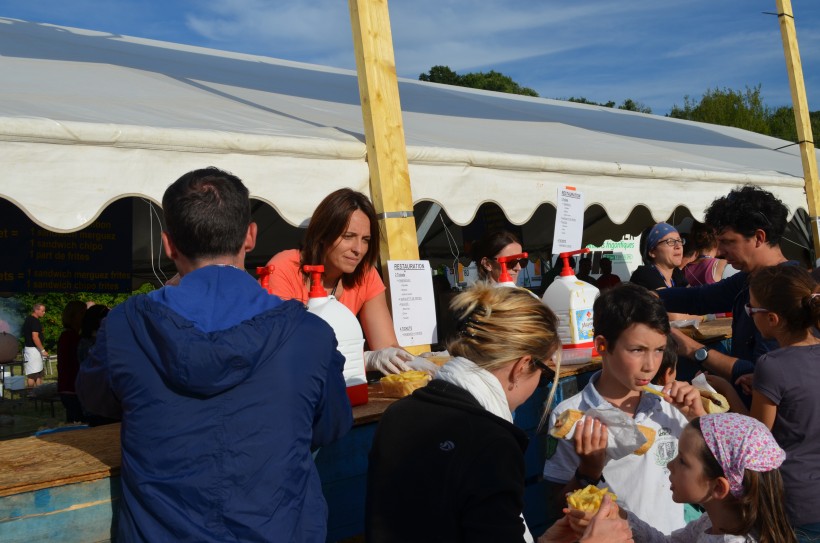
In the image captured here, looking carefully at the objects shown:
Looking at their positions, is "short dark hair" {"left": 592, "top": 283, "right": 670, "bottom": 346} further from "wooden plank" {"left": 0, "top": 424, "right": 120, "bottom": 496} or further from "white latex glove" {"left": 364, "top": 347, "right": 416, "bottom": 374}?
"wooden plank" {"left": 0, "top": 424, "right": 120, "bottom": 496}

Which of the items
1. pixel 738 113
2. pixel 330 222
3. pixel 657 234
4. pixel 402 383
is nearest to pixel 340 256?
pixel 330 222

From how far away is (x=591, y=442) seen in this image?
2217 millimetres

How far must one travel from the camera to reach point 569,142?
18.9 ft

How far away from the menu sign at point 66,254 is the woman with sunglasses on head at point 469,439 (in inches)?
158

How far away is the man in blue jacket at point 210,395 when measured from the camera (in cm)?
156

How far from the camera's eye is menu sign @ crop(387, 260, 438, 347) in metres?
3.51

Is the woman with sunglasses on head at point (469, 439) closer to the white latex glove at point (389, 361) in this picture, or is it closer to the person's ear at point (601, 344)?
the person's ear at point (601, 344)

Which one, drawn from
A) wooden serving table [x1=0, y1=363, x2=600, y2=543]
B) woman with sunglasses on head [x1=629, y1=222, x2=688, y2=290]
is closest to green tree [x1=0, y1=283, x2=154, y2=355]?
woman with sunglasses on head [x1=629, y1=222, x2=688, y2=290]

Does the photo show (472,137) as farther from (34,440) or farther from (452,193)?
(34,440)

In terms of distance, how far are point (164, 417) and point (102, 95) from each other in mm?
2642

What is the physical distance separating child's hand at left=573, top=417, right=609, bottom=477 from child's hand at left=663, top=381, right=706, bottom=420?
0.39m

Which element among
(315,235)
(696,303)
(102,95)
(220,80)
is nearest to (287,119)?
(102,95)

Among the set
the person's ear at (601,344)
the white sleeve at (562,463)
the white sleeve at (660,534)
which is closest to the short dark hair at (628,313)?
the person's ear at (601,344)

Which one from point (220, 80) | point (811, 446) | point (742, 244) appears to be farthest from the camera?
point (220, 80)
